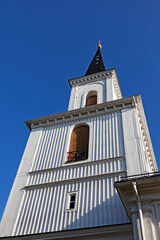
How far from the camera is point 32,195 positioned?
12875mm

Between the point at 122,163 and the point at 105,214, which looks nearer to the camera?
the point at 105,214

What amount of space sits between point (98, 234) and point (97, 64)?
18.9 m

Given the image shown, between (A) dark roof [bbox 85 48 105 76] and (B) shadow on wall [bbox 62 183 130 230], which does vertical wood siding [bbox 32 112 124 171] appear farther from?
(A) dark roof [bbox 85 48 105 76]

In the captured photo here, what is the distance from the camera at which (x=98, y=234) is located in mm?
9906

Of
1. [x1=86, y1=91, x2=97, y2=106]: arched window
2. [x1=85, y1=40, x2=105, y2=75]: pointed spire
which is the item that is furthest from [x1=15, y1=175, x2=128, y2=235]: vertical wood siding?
[x1=85, y1=40, x2=105, y2=75]: pointed spire

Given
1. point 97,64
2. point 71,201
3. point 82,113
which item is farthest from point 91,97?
point 71,201

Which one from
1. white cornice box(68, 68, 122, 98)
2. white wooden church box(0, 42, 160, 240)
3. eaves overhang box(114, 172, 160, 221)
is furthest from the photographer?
white cornice box(68, 68, 122, 98)

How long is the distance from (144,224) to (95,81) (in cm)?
1477

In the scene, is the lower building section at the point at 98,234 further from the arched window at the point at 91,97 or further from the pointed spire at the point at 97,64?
the pointed spire at the point at 97,64

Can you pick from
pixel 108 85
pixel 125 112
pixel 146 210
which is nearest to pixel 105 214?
pixel 146 210

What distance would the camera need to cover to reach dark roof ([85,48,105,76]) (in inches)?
954

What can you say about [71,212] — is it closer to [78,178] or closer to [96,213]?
[96,213]

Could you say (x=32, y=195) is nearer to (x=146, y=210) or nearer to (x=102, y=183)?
(x=102, y=183)

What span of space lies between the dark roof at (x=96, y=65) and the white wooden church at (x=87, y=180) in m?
8.16
